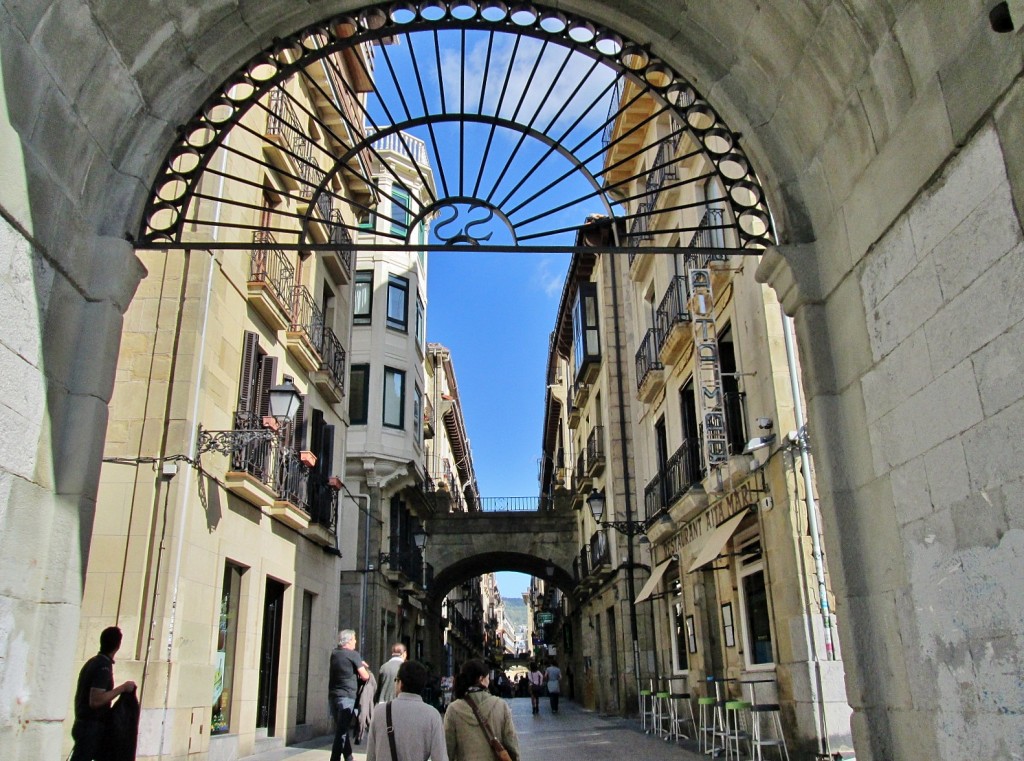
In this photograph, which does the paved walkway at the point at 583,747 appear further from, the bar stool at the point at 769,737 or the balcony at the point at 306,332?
the balcony at the point at 306,332

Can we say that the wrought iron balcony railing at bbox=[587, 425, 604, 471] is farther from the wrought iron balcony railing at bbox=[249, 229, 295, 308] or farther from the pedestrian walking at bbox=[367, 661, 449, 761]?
the pedestrian walking at bbox=[367, 661, 449, 761]

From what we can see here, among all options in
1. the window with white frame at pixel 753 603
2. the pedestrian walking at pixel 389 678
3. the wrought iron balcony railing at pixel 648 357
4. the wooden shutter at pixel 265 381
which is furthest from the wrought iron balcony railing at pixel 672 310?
the pedestrian walking at pixel 389 678

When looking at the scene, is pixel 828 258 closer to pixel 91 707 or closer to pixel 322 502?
pixel 91 707

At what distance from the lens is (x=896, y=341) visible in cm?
434

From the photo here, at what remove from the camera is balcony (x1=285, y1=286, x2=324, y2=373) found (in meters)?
14.1

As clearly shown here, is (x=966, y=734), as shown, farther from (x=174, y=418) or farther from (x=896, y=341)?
(x=174, y=418)

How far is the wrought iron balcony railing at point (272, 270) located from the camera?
12.5 meters

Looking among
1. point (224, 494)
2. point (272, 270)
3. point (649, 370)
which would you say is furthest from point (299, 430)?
point (649, 370)

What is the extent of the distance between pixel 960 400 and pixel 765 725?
8.97m

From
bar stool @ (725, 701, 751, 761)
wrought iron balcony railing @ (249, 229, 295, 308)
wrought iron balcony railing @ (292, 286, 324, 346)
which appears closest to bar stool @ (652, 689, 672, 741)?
bar stool @ (725, 701, 751, 761)

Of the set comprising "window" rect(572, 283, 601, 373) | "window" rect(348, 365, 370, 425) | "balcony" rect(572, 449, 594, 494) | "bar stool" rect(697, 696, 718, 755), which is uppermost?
"window" rect(572, 283, 601, 373)

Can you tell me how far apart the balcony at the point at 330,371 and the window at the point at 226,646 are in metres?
4.73

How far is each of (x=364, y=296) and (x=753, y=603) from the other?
14.5 metres

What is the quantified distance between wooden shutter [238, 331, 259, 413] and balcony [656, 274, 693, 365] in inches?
275
